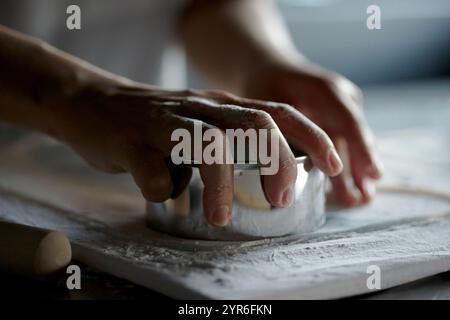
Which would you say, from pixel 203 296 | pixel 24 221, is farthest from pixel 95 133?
pixel 203 296

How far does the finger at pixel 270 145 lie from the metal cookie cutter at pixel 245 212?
0.04 ft

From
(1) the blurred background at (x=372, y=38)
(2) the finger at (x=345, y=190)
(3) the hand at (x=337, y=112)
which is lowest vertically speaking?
(2) the finger at (x=345, y=190)

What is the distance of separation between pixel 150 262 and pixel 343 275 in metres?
0.16

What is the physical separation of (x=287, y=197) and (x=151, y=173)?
127mm

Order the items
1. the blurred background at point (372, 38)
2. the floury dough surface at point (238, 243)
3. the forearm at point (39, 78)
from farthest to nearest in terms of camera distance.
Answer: the blurred background at point (372, 38)
the forearm at point (39, 78)
the floury dough surface at point (238, 243)

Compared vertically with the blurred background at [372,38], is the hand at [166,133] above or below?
below

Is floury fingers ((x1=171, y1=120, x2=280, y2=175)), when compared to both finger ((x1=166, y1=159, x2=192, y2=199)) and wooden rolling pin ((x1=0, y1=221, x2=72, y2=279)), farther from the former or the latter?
wooden rolling pin ((x1=0, y1=221, x2=72, y2=279))

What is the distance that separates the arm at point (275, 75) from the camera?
0.85 metres

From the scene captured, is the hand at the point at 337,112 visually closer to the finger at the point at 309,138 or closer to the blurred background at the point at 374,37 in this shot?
the finger at the point at 309,138

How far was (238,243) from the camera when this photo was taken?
640mm

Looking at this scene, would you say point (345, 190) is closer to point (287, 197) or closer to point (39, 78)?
point (287, 197)

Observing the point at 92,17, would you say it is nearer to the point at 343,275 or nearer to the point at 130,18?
the point at 130,18

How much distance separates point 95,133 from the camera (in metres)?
0.71

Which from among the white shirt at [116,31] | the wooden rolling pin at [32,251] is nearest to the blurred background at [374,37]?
the white shirt at [116,31]
